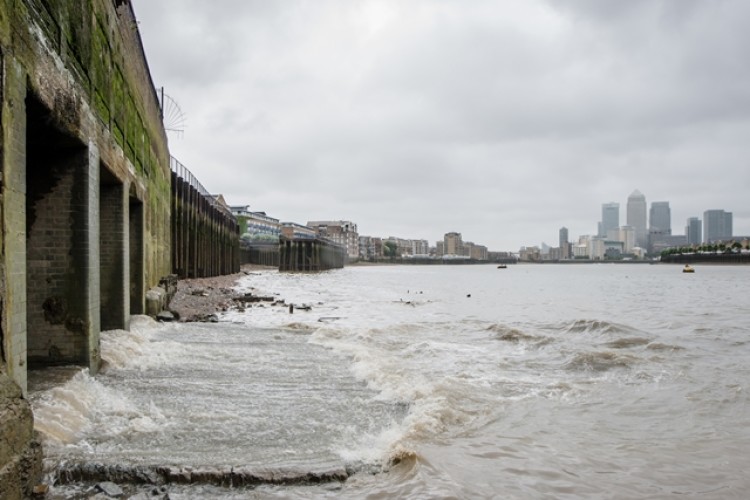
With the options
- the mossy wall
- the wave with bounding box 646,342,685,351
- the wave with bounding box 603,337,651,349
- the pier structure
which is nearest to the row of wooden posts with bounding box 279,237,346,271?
the pier structure

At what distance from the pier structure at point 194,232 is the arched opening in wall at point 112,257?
52.2 feet

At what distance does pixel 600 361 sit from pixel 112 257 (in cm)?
1130

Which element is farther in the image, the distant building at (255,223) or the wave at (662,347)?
the distant building at (255,223)

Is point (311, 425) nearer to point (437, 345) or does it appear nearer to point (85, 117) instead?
point (85, 117)

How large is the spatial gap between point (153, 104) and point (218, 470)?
1685 centimetres

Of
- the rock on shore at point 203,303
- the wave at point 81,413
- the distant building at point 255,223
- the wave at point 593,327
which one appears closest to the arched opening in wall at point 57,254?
the wave at point 81,413

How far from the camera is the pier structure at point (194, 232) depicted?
27953 millimetres

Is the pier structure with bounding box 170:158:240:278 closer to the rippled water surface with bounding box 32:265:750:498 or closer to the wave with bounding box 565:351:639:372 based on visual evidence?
the rippled water surface with bounding box 32:265:750:498

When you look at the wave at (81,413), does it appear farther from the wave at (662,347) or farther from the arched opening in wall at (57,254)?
the wave at (662,347)

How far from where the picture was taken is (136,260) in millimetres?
14070

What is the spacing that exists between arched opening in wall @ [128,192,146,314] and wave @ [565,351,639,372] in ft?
36.8

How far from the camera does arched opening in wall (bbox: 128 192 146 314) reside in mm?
14078

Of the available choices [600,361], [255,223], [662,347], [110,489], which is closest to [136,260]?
[110,489]

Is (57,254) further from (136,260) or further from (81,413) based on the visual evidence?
(136,260)
